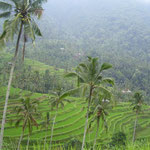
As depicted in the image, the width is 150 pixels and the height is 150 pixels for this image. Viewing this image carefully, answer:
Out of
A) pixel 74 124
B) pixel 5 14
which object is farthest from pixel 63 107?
pixel 5 14

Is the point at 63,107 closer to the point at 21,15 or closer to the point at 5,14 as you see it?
the point at 5,14

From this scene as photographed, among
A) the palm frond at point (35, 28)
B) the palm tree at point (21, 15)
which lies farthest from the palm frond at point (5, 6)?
the palm frond at point (35, 28)

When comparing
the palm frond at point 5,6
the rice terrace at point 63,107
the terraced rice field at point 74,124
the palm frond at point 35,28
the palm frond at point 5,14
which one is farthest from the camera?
the terraced rice field at point 74,124

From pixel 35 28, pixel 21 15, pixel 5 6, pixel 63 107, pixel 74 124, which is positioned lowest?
pixel 74 124

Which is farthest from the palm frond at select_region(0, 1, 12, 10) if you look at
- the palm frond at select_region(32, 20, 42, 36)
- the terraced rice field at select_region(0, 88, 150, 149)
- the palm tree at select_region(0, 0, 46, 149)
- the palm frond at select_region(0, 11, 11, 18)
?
the terraced rice field at select_region(0, 88, 150, 149)

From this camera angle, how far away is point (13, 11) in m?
14.2

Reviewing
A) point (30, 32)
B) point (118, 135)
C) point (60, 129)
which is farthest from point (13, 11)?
point (60, 129)

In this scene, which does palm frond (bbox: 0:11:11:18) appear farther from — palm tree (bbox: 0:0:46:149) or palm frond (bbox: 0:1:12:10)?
palm frond (bbox: 0:1:12:10)

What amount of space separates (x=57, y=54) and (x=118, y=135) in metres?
158

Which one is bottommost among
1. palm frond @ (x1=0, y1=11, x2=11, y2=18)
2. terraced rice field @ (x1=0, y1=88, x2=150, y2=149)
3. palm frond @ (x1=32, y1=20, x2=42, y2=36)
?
terraced rice field @ (x1=0, y1=88, x2=150, y2=149)

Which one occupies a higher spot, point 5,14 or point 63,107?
point 5,14

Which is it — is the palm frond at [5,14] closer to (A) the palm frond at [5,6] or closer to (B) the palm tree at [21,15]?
(B) the palm tree at [21,15]

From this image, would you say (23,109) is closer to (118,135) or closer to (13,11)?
(13,11)

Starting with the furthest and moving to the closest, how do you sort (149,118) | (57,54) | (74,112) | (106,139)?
(57,54)
(149,118)
(74,112)
(106,139)
